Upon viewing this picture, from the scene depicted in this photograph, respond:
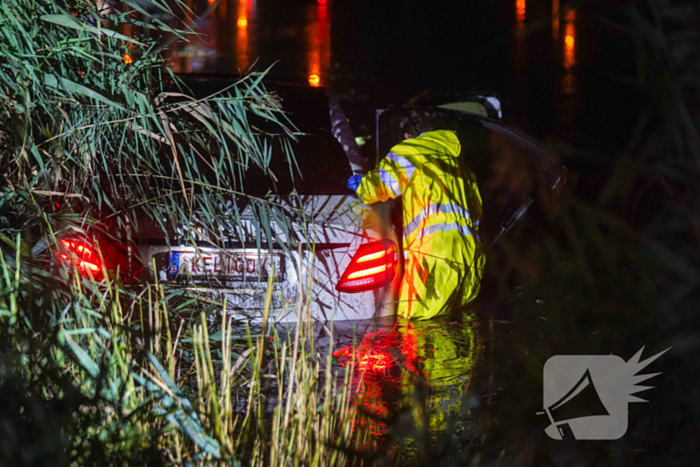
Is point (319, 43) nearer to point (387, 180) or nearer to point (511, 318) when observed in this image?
point (387, 180)

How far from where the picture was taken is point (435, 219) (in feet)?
13.7

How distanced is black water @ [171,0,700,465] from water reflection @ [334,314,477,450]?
11 millimetres

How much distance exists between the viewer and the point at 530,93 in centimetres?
1170

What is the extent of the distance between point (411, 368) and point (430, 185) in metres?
1.26

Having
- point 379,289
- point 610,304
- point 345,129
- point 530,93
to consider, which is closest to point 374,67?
point 530,93

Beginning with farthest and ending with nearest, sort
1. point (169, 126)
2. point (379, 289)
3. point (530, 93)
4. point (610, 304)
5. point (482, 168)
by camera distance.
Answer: point (530, 93) < point (482, 168) < point (379, 289) < point (169, 126) < point (610, 304)

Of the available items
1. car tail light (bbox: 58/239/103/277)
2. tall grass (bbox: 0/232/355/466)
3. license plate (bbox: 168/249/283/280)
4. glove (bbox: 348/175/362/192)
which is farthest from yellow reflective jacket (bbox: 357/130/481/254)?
tall grass (bbox: 0/232/355/466)

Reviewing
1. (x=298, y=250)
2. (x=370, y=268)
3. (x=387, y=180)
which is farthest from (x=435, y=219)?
(x=298, y=250)

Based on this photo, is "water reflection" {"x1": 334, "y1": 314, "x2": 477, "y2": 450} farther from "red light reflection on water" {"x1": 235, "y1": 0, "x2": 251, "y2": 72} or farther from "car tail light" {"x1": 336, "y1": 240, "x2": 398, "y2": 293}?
"red light reflection on water" {"x1": 235, "y1": 0, "x2": 251, "y2": 72}

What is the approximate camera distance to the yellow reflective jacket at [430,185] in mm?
3924

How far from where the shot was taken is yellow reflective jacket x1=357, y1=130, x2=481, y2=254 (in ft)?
12.9

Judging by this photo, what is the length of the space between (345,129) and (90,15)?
2.22 meters

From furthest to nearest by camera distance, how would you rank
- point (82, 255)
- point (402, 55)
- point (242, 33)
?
point (402, 55) < point (242, 33) < point (82, 255)

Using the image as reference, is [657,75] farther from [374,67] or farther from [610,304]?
[374,67]
